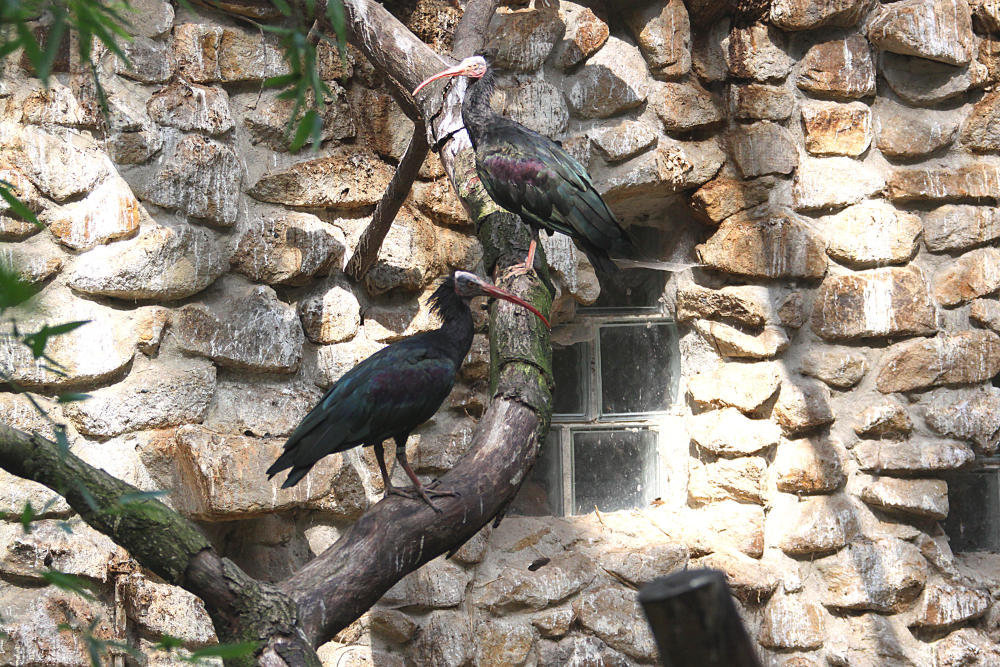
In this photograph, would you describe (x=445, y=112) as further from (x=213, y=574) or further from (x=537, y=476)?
(x=213, y=574)

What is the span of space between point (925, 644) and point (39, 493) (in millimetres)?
2615

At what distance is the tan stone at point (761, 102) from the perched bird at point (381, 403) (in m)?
1.32

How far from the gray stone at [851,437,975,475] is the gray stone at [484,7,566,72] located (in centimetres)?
163

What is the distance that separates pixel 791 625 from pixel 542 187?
1.57 meters

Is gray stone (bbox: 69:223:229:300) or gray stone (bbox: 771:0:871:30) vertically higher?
gray stone (bbox: 771:0:871:30)

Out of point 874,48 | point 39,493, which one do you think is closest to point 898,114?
point 874,48

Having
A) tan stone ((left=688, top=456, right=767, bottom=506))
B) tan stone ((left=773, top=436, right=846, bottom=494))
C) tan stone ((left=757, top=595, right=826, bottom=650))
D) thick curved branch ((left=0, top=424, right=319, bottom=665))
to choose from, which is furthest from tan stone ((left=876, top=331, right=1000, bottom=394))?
thick curved branch ((left=0, top=424, right=319, bottom=665))

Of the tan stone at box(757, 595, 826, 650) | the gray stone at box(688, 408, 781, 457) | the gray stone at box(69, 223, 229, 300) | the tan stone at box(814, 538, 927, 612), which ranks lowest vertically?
the tan stone at box(757, 595, 826, 650)

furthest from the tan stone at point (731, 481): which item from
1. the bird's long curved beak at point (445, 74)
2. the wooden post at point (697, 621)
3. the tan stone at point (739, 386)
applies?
the wooden post at point (697, 621)

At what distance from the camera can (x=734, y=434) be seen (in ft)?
10.1

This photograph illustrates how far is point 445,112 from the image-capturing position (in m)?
2.64

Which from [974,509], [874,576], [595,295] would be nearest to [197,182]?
[595,295]

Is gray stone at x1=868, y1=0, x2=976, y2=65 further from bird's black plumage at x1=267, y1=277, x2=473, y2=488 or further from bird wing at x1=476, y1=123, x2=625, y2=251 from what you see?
bird's black plumage at x1=267, y1=277, x2=473, y2=488

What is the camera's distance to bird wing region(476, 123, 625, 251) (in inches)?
96.3
